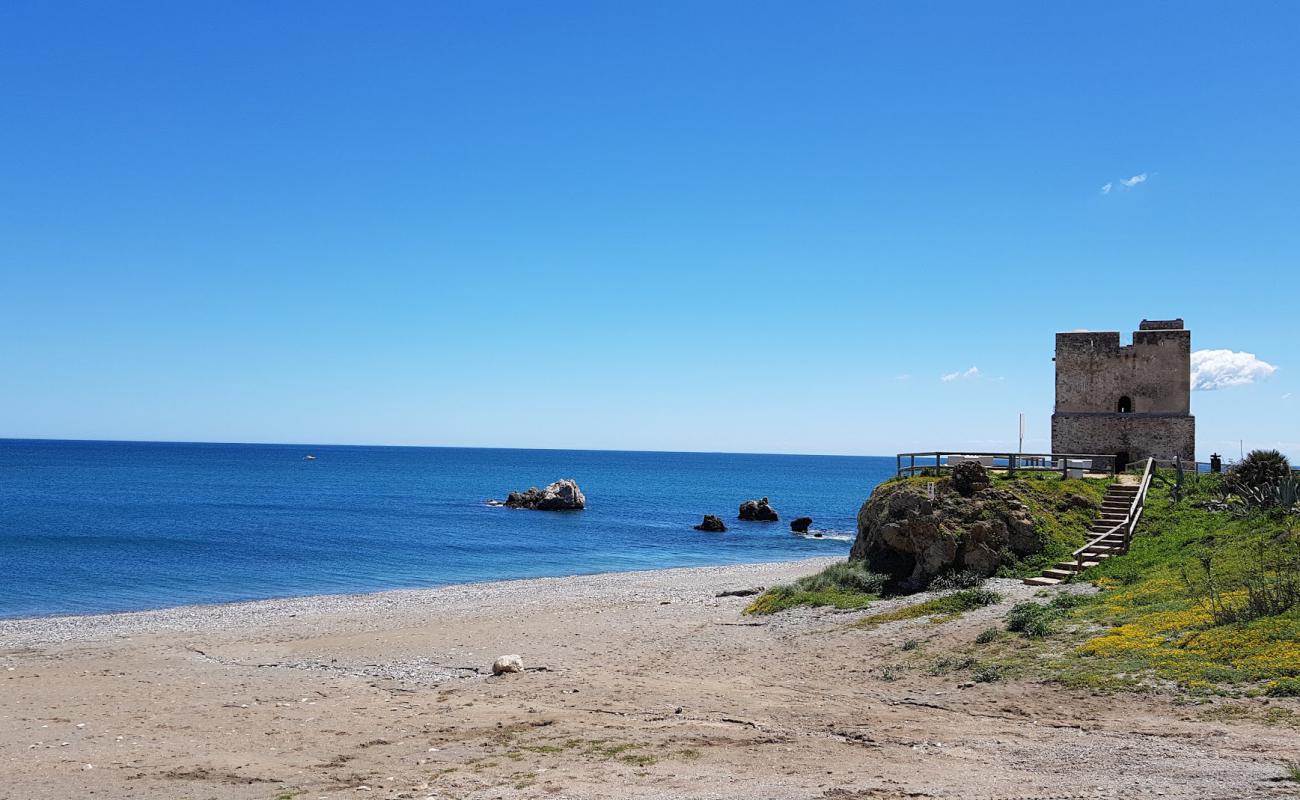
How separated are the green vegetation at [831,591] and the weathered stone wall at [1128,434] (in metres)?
14.3

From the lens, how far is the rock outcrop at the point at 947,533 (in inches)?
933

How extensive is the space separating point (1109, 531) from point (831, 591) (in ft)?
25.6

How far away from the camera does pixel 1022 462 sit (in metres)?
32.1

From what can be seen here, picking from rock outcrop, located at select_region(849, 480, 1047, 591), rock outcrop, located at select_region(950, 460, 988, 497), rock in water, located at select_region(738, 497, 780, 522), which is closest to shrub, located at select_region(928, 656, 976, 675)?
rock outcrop, located at select_region(849, 480, 1047, 591)

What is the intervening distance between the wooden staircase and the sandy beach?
124 centimetres

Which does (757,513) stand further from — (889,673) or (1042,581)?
(889,673)

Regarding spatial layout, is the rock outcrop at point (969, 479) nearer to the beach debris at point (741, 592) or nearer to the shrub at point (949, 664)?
the beach debris at point (741, 592)

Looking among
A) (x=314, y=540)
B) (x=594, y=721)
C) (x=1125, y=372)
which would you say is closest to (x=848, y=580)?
(x=594, y=721)

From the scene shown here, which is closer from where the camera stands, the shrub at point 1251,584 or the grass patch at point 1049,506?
the shrub at point 1251,584

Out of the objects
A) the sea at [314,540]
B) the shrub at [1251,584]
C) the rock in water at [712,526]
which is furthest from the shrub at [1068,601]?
the rock in water at [712,526]

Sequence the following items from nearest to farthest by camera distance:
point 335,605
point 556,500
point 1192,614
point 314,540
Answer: point 1192,614
point 335,605
point 314,540
point 556,500

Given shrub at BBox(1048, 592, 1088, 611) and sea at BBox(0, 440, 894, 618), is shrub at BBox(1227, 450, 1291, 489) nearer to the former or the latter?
shrub at BBox(1048, 592, 1088, 611)

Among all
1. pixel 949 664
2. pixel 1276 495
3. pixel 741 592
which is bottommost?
pixel 741 592

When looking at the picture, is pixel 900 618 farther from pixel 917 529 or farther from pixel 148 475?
pixel 148 475
